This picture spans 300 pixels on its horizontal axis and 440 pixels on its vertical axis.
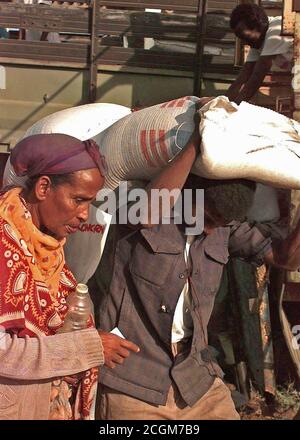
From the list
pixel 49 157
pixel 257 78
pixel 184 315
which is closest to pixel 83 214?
pixel 49 157

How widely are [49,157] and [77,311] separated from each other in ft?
1.71

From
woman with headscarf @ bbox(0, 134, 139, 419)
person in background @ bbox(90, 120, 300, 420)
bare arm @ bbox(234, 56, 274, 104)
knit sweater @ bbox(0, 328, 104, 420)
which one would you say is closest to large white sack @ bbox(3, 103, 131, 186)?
person in background @ bbox(90, 120, 300, 420)

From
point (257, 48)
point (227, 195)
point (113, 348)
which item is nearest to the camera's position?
point (113, 348)

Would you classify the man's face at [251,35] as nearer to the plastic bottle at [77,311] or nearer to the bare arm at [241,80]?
the bare arm at [241,80]

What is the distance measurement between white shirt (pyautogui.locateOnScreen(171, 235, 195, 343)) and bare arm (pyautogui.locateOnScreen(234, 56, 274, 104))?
240cm

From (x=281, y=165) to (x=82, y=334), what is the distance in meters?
0.94

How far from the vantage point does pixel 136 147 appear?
10.6 feet

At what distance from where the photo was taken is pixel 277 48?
548cm

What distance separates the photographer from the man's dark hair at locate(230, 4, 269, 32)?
18.7 feet

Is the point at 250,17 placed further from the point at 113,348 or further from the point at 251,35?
the point at 113,348

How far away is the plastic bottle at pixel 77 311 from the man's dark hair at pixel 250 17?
11.1ft

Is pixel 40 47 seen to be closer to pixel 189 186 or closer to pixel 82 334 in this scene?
pixel 189 186

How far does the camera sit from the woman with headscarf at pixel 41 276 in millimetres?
2584

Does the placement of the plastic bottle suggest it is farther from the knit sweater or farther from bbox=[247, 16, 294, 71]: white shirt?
bbox=[247, 16, 294, 71]: white shirt
